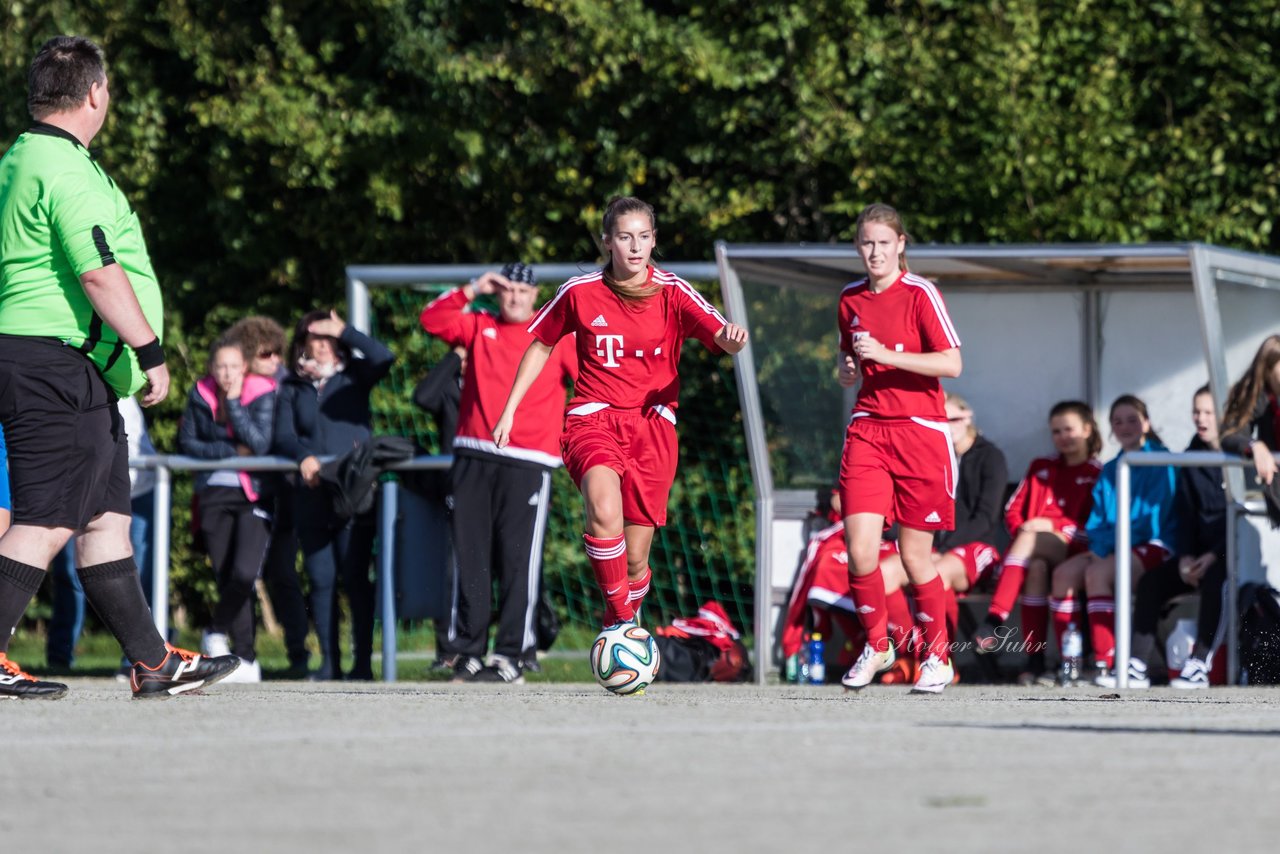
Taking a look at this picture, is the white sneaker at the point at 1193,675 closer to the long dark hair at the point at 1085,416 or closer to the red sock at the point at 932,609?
the long dark hair at the point at 1085,416

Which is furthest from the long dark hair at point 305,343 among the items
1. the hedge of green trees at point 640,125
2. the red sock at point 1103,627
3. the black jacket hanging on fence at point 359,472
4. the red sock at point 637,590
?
the hedge of green trees at point 640,125

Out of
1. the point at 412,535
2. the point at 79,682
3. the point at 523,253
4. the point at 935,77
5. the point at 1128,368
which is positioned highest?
the point at 935,77

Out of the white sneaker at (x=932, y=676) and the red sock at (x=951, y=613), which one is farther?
the red sock at (x=951, y=613)

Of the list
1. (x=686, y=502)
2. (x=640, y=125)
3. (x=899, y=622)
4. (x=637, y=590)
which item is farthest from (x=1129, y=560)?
(x=640, y=125)

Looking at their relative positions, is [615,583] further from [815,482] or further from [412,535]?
[815,482]

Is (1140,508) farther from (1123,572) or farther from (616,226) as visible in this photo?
(616,226)

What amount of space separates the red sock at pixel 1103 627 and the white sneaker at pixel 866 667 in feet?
7.34

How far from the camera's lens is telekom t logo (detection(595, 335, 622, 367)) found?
8.41m

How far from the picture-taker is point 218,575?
1107cm

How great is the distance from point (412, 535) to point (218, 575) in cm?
103

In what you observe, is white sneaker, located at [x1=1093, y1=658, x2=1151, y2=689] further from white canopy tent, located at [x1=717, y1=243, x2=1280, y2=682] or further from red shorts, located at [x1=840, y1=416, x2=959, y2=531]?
red shorts, located at [x1=840, y1=416, x2=959, y2=531]

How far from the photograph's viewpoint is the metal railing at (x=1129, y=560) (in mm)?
10117

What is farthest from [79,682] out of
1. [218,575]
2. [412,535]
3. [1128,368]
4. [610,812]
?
[610,812]

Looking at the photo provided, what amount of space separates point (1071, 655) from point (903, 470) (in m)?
2.43
